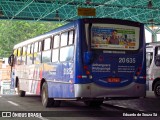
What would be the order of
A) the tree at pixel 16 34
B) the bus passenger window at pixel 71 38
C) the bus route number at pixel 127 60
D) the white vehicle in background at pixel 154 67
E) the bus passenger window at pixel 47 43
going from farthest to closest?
the tree at pixel 16 34 < the white vehicle in background at pixel 154 67 < the bus passenger window at pixel 47 43 < the bus passenger window at pixel 71 38 < the bus route number at pixel 127 60

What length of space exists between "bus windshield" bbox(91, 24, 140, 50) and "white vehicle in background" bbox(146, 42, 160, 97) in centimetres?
694

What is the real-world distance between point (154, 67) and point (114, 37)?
25.5 feet

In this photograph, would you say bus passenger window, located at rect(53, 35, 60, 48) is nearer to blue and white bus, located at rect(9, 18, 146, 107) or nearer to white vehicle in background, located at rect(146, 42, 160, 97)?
blue and white bus, located at rect(9, 18, 146, 107)

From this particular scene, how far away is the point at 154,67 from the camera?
62.5 ft

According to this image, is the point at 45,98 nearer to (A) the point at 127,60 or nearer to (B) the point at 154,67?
(A) the point at 127,60

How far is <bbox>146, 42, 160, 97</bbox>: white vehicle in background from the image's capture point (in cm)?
1884

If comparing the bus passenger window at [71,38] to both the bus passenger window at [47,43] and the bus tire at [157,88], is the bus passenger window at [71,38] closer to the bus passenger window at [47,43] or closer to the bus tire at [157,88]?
the bus passenger window at [47,43]

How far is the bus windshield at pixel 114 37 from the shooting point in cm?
1166

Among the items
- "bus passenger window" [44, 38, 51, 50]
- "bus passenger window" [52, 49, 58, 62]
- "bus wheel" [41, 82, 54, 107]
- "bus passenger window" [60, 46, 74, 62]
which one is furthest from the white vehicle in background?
"bus passenger window" [60, 46, 74, 62]

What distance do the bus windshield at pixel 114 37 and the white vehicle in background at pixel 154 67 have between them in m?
6.94

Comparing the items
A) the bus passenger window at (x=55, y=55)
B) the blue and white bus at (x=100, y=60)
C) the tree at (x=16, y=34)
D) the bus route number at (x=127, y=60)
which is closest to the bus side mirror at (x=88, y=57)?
the blue and white bus at (x=100, y=60)

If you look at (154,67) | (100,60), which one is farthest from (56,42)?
(154,67)

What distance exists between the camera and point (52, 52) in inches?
547

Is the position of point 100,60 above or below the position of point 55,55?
below
